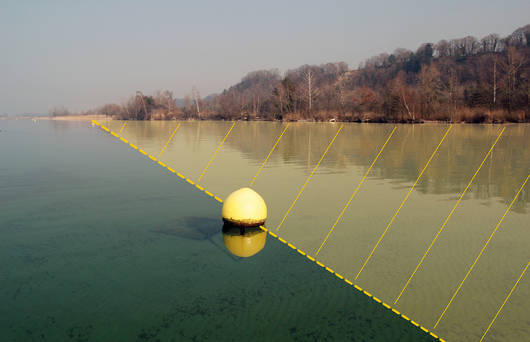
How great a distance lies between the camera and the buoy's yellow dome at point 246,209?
38.9 ft

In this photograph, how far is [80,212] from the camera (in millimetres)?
15531

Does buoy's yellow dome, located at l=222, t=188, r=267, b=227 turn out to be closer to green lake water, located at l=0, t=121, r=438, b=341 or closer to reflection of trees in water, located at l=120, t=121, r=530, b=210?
green lake water, located at l=0, t=121, r=438, b=341

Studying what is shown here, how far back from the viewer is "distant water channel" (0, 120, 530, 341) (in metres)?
7.57

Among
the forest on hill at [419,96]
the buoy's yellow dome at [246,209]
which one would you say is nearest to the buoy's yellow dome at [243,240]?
the buoy's yellow dome at [246,209]

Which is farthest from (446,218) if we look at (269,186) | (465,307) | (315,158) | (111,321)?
(315,158)

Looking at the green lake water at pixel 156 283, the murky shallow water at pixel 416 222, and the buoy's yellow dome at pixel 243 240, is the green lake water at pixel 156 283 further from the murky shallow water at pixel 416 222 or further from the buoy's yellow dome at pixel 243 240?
the murky shallow water at pixel 416 222

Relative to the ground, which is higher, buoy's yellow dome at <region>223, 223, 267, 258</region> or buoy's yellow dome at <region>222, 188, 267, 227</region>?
buoy's yellow dome at <region>222, 188, 267, 227</region>

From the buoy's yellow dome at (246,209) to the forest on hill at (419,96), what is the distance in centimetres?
6676

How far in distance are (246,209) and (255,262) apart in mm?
1849

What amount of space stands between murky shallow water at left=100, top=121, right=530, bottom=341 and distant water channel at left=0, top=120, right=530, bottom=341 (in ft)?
Answer: 0.17

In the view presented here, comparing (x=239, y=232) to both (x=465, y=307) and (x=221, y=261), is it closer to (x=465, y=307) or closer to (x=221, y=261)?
(x=221, y=261)

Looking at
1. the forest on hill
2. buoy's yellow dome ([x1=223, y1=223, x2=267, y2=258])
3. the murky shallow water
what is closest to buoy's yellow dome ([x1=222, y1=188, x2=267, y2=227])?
buoy's yellow dome ([x1=223, y1=223, x2=267, y2=258])

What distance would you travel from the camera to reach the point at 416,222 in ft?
45.9

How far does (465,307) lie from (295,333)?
11.5 feet
